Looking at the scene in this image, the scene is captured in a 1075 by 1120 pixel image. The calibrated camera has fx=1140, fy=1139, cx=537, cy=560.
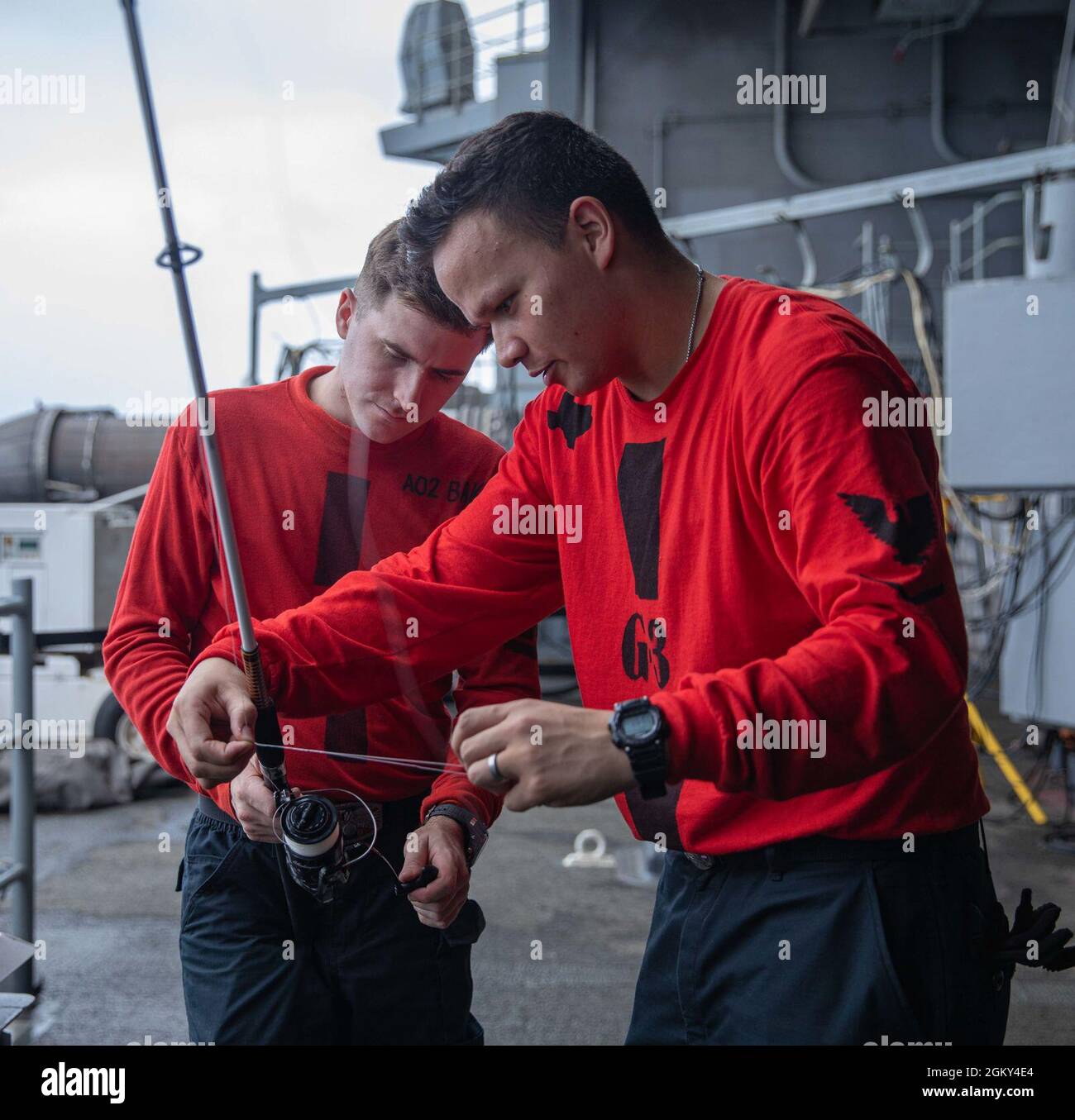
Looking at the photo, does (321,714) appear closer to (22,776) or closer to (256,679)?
(256,679)

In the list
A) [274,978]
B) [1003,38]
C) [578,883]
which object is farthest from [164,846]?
[1003,38]

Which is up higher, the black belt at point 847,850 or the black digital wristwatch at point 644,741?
the black digital wristwatch at point 644,741

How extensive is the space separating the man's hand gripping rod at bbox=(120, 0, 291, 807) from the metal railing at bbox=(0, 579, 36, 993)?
7.38 ft

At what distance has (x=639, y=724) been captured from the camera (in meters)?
0.94

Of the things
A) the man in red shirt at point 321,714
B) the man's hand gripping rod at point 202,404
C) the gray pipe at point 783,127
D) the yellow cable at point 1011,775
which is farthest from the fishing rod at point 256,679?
the gray pipe at point 783,127

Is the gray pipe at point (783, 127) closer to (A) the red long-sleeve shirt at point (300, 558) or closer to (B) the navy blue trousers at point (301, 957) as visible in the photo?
(A) the red long-sleeve shirt at point (300, 558)

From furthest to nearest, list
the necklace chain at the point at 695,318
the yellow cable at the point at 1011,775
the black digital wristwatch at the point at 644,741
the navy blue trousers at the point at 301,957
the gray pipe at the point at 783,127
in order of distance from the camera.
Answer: the gray pipe at the point at 783,127 → the yellow cable at the point at 1011,775 → the navy blue trousers at the point at 301,957 → the necklace chain at the point at 695,318 → the black digital wristwatch at the point at 644,741

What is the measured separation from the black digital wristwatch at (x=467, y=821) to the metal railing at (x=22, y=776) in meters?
2.17

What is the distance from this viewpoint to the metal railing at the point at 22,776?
327 centimetres

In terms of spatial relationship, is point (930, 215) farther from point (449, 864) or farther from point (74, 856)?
point (449, 864)

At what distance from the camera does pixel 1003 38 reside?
8.73 m

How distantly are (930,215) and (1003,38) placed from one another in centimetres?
142

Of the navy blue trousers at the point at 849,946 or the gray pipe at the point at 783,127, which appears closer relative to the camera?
the navy blue trousers at the point at 849,946

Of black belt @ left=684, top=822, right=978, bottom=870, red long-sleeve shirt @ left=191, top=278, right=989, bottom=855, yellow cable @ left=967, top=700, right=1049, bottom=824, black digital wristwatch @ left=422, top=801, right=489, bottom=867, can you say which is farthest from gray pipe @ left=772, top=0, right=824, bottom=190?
black belt @ left=684, top=822, right=978, bottom=870
